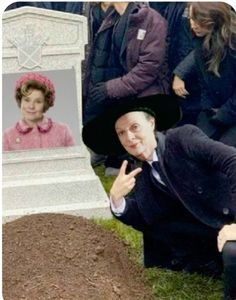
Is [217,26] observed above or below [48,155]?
above

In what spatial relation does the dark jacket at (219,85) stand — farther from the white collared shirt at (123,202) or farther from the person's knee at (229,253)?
the person's knee at (229,253)

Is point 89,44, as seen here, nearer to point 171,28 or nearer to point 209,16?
point 171,28

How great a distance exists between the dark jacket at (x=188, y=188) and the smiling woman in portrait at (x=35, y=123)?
2.79ft

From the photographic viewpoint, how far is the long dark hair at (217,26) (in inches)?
190

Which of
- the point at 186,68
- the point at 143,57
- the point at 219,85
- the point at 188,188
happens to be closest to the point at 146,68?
the point at 143,57

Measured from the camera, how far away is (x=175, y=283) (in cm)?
500

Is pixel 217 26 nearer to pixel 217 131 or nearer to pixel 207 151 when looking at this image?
pixel 217 131

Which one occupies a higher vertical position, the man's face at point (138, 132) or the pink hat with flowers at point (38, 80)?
the man's face at point (138, 132)

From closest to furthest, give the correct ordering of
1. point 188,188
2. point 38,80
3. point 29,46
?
point 188,188, point 38,80, point 29,46

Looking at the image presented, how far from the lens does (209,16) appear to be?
486cm

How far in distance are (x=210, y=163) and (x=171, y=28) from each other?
1.01m

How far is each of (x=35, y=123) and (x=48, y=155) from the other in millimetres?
265

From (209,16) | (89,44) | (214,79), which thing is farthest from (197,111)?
(89,44)

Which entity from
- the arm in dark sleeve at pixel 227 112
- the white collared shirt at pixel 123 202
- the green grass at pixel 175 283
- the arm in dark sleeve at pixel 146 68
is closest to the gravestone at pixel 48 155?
the arm in dark sleeve at pixel 146 68
